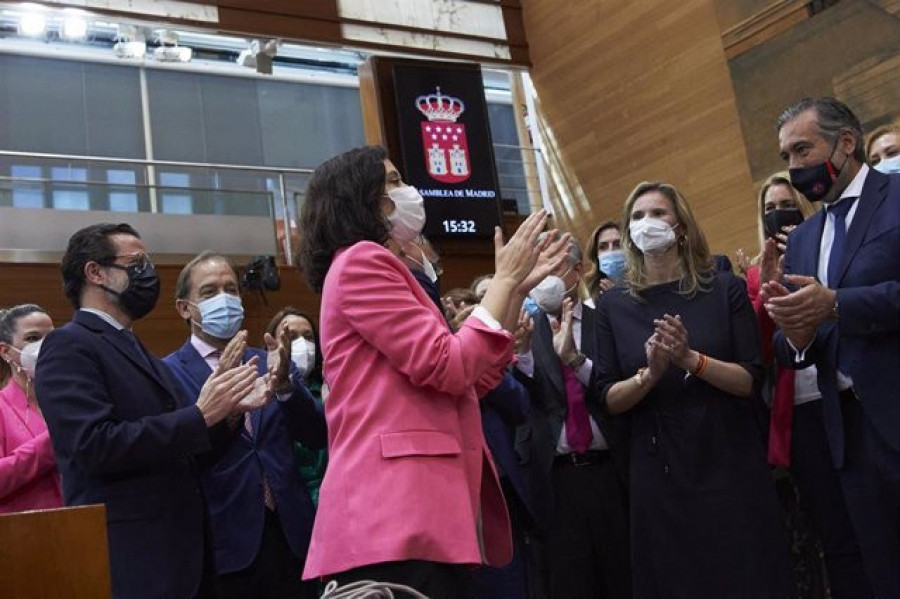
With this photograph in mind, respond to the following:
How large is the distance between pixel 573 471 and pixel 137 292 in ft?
5.13

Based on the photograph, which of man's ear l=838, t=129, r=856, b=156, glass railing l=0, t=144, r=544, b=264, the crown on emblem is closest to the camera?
man's ear l=838, t=129, r=856, b=156

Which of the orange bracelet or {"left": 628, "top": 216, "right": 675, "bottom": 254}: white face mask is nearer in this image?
the orange bracelet

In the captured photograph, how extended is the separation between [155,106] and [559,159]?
598 cm

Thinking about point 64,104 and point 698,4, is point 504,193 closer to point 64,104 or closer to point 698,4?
point 698,4

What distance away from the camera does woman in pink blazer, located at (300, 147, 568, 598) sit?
190 centimetres

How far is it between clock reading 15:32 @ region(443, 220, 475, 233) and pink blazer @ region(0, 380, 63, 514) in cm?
461

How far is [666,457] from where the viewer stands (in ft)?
10.3

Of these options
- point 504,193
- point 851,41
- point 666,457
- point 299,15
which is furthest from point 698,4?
point 666,457

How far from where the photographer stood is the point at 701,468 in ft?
10.1

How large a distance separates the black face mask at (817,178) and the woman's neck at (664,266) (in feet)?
1.80

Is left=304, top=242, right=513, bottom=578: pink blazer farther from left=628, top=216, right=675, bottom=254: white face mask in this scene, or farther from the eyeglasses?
left=628, top=216, right=675, bottom=254: white face mask

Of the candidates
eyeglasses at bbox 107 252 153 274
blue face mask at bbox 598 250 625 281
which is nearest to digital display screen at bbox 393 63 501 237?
blue face mask at bbox 598 250 625 281

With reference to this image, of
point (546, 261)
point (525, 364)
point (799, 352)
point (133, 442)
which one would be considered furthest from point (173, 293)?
point (546, 261)

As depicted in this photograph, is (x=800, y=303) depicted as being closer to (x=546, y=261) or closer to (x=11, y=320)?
(x=546, y=261)
